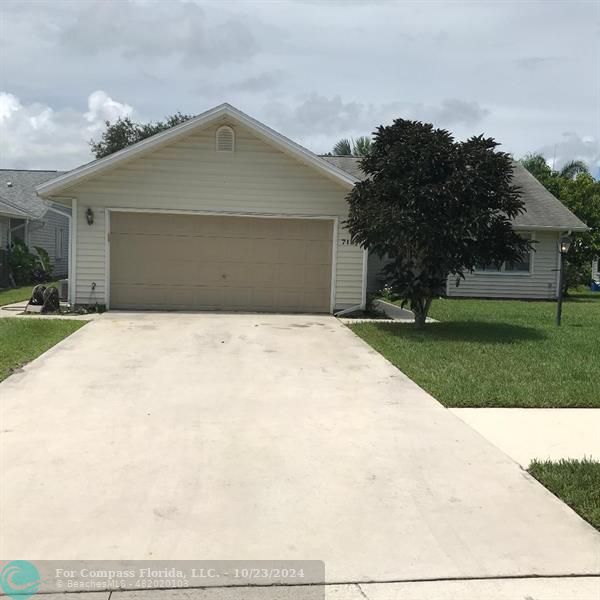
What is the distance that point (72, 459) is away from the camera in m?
4.90

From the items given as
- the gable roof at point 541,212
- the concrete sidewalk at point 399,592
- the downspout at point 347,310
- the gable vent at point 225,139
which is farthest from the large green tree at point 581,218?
the concrete sidewalk at point 399,592

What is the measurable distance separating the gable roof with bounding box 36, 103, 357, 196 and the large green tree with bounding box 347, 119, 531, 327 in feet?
6.91

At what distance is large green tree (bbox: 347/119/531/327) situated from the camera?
10633mm

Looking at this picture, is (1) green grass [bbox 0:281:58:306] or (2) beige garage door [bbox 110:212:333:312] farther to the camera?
(1) green grass [bbox 0:281:58:306]

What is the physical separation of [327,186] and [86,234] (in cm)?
551

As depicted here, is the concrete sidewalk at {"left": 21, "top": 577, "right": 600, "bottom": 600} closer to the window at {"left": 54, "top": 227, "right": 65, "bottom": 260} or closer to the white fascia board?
the white fascia board

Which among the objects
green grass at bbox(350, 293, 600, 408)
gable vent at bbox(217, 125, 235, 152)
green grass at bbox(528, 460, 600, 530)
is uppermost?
gable vent at bbox(217, 125, 235, 152)

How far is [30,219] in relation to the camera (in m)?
23.3

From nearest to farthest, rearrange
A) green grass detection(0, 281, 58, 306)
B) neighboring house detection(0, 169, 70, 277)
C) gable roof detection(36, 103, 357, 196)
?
1. gable roof detection(36, 103, 357, 196)
2. green grass detection(0, 281, 58, 306)
3. neighboring house detection(0, 169, 70, 277)

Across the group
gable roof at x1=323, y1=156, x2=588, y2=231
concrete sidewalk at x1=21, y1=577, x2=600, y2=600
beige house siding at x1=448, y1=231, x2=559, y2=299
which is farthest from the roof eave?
concrete sidewalk at x1=21, y1=577, x2=600, y2=600

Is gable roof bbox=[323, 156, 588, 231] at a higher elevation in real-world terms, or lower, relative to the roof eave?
higher

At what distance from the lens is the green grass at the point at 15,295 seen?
637 inches

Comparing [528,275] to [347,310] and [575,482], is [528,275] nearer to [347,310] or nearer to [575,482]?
[347,310]

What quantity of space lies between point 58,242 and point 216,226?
54.8 feet
